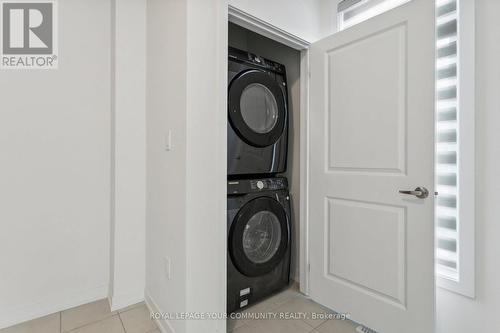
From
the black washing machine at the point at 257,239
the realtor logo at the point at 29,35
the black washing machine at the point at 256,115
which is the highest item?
the realtor logo at the point at 29,35

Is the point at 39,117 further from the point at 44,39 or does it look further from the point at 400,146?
the point at 400,146

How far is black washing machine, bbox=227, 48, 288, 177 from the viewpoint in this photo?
5.44 feet

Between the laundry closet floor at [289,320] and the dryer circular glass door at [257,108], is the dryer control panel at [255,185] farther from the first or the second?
the laundry closet floor at [289,320]

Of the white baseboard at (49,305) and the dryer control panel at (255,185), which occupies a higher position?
the dryer control panel at (255,185)

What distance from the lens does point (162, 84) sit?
1.60 m

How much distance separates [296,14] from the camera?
177 centimetres

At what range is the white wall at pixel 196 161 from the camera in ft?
4.25

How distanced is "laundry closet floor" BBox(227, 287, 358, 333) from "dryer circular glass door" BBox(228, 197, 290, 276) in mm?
258

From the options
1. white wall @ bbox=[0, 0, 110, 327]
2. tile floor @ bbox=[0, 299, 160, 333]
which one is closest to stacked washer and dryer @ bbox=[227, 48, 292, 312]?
tile floor @ bbox=[0, 299, 160, 333]

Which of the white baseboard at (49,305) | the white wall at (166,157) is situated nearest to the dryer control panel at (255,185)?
the white wall at (166,157)

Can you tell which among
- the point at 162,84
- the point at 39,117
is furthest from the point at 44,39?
the point at 162,84
